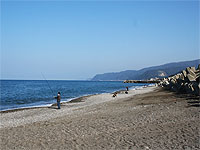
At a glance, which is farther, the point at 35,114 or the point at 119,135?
the point at 35,114

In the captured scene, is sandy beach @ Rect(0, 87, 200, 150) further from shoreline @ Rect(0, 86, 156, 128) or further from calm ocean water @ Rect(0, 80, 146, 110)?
calm ocean water @ Rect(0, 80, 146, 110)

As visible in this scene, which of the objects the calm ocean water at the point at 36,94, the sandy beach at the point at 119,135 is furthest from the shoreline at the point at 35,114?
the calm ocean water at the point at 36,94

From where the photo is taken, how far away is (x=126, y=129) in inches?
357

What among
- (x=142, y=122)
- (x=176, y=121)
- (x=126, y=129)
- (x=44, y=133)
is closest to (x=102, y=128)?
(x=126, y=129)

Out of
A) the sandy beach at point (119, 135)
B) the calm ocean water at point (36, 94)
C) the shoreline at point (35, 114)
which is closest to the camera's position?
the sandy beach at point (119, 135)

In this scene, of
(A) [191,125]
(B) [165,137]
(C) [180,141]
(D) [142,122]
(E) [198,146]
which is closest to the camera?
(E) [198,146]

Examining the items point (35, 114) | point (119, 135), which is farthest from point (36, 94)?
point (119, 135)

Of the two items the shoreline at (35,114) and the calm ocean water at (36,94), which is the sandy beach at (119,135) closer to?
the shoreline at (35,114)

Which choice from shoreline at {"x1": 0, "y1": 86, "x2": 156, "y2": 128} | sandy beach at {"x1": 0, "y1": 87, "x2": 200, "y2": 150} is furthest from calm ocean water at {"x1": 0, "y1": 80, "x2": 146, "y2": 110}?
sandy beach at {"x1": 0, "y1": 87, "x2": 200, "y2": 150}

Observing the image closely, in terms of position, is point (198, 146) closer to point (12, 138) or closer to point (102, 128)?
point (102, 128)

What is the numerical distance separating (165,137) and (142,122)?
2.47m

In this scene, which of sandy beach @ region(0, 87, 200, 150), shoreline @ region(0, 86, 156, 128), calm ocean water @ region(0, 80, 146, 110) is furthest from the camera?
calm ocean water @ region(0, 80, 146, 110)

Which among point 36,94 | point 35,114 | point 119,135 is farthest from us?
point 36,94

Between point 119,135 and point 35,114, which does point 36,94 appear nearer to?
point 35,114
